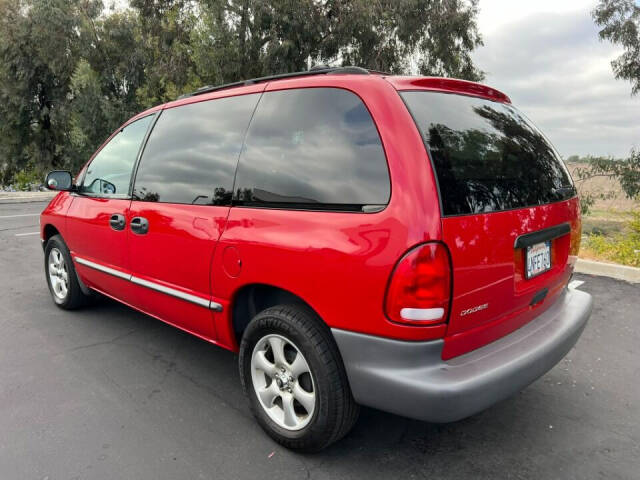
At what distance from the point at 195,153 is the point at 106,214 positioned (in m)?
1.05

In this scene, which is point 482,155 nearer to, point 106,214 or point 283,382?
point 283,382

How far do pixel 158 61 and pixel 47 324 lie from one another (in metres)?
18.6

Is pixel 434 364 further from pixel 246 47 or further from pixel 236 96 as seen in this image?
pixel 246 47

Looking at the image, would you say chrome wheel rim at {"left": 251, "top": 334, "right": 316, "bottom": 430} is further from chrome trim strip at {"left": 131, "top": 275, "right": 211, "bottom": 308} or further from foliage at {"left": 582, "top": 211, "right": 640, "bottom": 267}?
foliage at {"left": 582, "top": 211, "right": 640, "bottom": 267}

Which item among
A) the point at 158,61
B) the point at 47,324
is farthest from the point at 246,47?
the point at 47,324

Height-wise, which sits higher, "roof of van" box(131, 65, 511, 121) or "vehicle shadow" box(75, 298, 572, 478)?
"roof of van" box(131, 65, 511, 121)

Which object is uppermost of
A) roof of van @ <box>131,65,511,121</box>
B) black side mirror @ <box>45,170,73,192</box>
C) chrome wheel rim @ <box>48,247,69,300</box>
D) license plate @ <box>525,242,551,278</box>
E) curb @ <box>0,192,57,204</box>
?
roof of van @ <box>131,65,511,121</box>

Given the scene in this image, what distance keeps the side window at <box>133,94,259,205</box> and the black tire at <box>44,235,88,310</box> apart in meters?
1.41

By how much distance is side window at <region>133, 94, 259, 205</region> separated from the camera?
2.66 metres

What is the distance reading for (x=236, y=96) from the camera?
278cm

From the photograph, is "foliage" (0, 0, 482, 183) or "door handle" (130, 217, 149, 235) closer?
"door handle" (130, 217, 149, 235)

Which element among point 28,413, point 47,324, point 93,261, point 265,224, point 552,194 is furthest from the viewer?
point 47,324

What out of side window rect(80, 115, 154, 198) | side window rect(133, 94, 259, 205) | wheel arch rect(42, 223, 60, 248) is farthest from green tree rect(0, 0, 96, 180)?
side window rect(133, 94, 259, 205)

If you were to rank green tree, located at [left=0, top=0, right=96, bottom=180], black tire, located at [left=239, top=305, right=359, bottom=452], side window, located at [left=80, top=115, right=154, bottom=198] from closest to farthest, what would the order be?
black tire, located at [left=239, top=305, right=359, bottom=452] → side window, located at [left=80, top=115, right=154, bottom=198] → green tree, located at [left=0, top=0, right=96, bottom=180]
